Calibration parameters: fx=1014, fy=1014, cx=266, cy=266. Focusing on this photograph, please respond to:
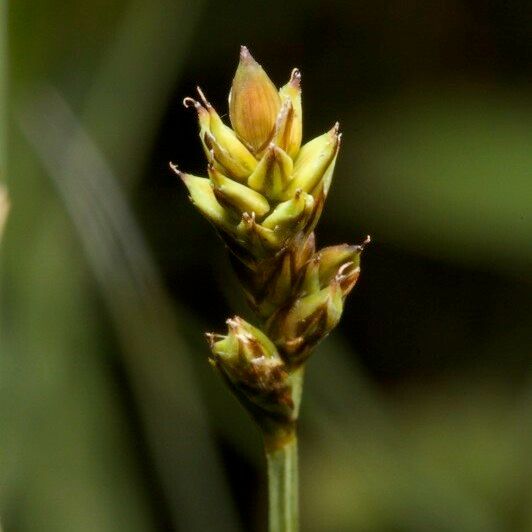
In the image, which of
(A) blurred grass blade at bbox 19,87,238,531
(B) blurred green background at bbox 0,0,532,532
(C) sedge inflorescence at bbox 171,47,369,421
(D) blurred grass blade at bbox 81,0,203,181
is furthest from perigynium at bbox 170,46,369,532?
(D) blurred grass blade at bbox 81,0,203,181

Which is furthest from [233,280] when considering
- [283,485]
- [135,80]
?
[283,485]

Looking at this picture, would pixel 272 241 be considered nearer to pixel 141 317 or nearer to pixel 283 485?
→ pixel 283 485

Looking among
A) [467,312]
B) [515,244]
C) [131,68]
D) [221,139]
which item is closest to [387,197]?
[515,244]

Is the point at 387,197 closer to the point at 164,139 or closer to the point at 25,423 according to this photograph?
the point at 164,139

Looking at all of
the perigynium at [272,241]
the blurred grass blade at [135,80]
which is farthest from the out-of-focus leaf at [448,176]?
the perigynium at [272,241]

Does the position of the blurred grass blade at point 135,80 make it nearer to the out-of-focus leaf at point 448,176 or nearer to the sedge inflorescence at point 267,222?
the out-of-focus leaf at point 448,176
